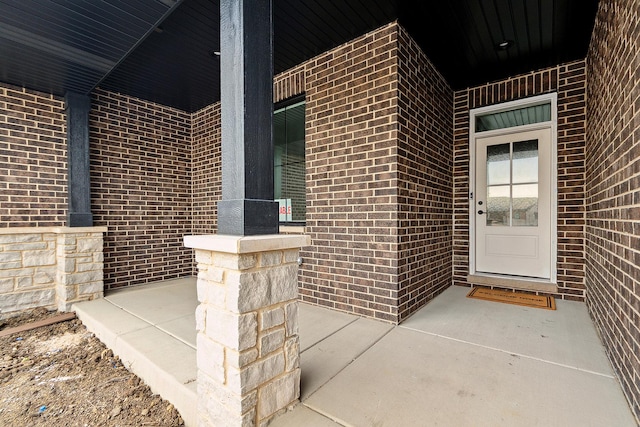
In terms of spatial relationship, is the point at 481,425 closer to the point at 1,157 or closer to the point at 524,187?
the point at 524,187

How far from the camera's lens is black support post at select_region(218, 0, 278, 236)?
4.66 ft

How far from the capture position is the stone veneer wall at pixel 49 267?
3.11 m

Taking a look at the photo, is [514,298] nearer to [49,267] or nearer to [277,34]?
[277,34]

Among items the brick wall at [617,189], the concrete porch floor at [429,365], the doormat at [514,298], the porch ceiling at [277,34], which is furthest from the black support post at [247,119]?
the doormat at [514,298]

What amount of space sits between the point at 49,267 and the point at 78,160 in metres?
1.29

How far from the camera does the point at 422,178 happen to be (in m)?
3.06

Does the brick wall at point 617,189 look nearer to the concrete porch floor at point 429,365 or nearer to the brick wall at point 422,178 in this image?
the concrete porch floor at point 429,365

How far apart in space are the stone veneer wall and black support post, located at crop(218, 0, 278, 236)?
293 centimetres

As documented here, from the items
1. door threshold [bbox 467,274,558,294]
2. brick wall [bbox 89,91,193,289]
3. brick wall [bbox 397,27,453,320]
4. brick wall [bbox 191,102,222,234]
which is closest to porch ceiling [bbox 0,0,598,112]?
brick wall [bbox 397,27,453,320]

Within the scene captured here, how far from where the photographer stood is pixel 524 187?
3.52m

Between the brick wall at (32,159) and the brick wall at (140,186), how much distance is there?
0.33 metres

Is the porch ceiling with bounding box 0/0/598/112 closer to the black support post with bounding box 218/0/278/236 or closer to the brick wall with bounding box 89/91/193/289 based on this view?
the brick wall with bounding box 89/91/193/289

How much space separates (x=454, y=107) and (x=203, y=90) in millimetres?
3408

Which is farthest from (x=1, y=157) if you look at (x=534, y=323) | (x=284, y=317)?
(x=534, y=323)
